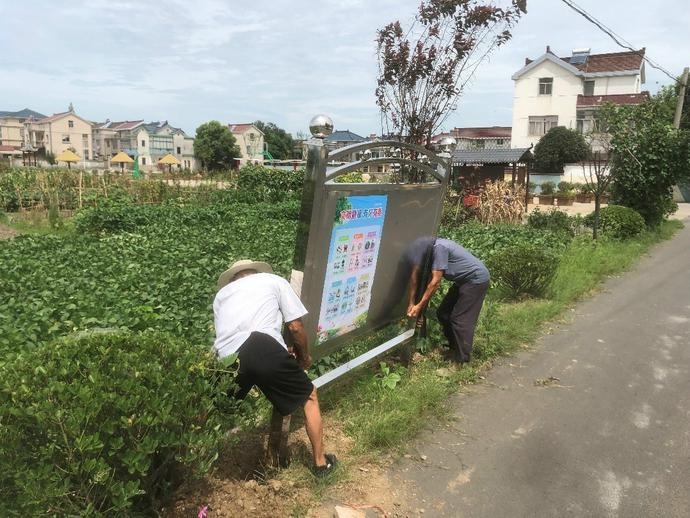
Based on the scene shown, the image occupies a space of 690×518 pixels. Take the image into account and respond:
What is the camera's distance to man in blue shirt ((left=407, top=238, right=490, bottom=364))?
198 inches

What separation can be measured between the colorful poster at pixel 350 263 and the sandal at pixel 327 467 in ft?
2.66

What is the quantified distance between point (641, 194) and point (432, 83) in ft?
28.6

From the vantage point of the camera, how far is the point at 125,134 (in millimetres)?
92938

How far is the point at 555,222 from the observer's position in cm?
1427

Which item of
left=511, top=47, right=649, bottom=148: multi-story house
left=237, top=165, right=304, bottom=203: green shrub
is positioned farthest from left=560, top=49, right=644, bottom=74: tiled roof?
left=237, top=165, right=304, bottom=203: green shrub

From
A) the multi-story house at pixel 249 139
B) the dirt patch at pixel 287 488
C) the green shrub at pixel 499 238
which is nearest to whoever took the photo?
the dirt patch at pixel 287 488

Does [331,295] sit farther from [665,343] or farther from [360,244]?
[665,343]

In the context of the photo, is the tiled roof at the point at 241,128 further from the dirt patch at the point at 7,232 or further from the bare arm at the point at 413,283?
the bare arm at the point at 413,283

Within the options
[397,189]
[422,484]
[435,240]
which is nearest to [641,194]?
[435,240]

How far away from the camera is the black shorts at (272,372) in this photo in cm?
306

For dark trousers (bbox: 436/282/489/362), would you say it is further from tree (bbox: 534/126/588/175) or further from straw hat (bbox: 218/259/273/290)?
tree (bbox: 534/126/588/175)

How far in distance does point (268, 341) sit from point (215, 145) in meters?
69.6

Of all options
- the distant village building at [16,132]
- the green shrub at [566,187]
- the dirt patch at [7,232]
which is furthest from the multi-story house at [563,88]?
the distant village building at [16,132]

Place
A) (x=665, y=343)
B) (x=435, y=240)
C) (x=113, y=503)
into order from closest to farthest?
(x=113, y=503) < (x=435, y=240) < (x=665, y=343)
